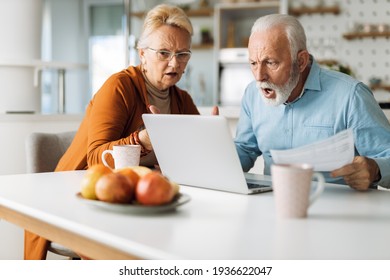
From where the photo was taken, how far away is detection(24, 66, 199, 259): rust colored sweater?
1.89 m

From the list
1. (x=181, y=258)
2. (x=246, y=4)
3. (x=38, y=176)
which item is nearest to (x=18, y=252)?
(x=38, y=176)

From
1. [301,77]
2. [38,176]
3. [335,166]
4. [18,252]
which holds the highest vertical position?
[301,77]

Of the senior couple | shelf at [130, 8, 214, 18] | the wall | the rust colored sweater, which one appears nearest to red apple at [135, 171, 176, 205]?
the senior couple

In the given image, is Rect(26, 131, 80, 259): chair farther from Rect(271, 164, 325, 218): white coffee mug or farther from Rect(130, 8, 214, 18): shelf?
Rect(130, 8, 214, 18): shelf

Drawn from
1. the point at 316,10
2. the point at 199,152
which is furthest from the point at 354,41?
the point at 199,152

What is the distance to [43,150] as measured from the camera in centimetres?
215

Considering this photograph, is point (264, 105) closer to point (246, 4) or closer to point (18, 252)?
point (18, 252)

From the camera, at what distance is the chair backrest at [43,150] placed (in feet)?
6.95

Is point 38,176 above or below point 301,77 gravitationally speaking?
below

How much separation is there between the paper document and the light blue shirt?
40 centimetres

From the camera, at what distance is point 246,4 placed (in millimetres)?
5832

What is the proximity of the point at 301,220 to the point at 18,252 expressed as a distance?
1.94m

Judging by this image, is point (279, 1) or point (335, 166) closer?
point (335, 166)

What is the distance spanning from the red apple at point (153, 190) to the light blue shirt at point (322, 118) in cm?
79
